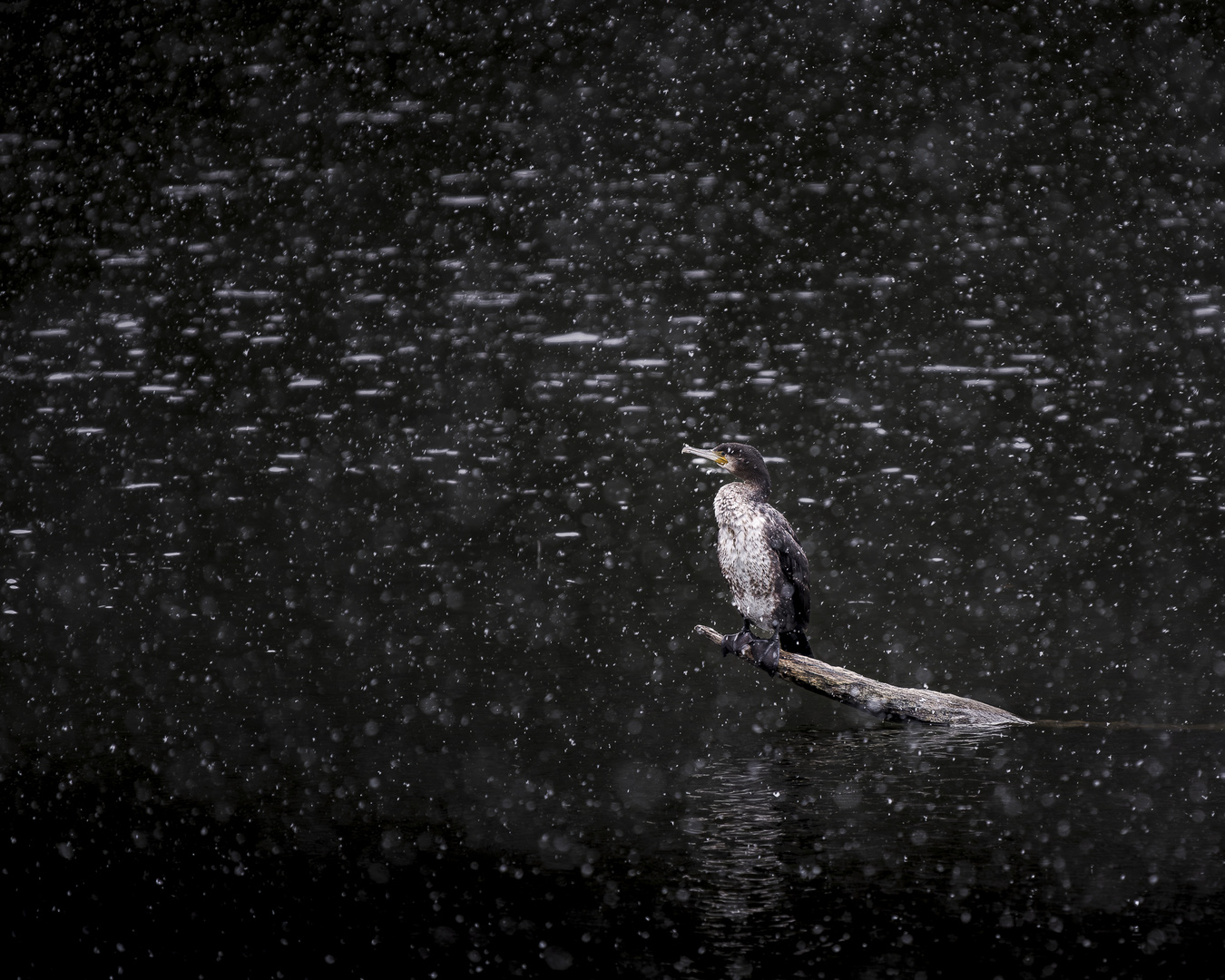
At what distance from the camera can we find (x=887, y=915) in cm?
430

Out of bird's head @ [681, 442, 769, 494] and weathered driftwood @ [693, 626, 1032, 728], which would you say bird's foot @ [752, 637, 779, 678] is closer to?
weathered driftwood @ [693, 626, 1032, 728]

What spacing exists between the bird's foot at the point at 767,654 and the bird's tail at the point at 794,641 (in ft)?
1.12

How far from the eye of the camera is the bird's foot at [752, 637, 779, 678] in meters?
5.66

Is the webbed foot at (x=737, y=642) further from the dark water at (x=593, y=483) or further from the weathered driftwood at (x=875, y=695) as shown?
the dark water at (x=593, y=483)

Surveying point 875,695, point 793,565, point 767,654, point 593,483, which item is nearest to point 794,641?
point 793,565

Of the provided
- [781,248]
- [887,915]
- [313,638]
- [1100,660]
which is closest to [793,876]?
[887,915]

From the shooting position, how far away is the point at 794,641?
6156 millimetres

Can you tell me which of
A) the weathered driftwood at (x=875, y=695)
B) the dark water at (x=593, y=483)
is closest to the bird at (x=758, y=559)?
the weathered driftwood at (x=875, y=695)

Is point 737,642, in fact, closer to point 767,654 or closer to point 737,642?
point 737,642

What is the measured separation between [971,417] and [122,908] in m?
10.4

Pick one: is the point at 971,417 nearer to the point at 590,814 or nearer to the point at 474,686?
the point at 474,686

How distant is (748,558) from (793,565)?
0.73 feet

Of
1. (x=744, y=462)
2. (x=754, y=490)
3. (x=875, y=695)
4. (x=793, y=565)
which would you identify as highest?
(x=744, y=462)

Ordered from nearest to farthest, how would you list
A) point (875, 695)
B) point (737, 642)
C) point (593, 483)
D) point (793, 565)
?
point (875, 695)
point (737, 642)
point (793, 565)
point (593, 483)
